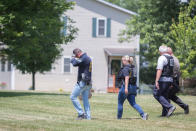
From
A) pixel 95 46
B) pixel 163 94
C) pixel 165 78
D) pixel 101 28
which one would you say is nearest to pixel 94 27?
pixel 101 28

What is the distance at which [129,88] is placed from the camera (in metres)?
12.8

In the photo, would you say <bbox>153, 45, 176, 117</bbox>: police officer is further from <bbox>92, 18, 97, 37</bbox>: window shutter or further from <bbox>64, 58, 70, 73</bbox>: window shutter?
<bbox>64, 58, 70, 73</bbox>: window shutter

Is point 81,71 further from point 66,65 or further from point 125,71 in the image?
point 66,65

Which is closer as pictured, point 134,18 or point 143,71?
point 134,18

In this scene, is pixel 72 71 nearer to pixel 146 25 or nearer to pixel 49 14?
pixel 146 25

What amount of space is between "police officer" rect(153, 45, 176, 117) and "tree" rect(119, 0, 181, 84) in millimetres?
20421

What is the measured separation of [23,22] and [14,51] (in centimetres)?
210

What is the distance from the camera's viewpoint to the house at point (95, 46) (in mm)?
38844

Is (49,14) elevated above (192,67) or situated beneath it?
elevated above

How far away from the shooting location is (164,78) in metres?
13.5

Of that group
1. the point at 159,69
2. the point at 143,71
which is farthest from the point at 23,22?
the point at 143,71

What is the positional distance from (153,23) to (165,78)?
73.5 feet

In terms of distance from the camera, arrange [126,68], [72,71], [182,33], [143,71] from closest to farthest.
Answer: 1. [126,68]
2. [182,33]
3. [72,71]
4. [143,71]

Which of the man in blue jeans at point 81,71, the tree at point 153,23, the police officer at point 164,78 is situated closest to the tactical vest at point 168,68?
the police officer at point 164,78
